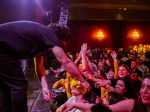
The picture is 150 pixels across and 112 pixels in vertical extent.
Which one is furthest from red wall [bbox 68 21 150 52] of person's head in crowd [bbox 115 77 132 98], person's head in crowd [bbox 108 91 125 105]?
person's head in crowd [bbox 108 91 125 105]

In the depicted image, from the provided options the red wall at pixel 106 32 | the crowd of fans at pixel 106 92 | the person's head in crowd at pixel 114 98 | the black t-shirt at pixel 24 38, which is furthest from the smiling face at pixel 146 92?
the red wall at pixel 106 32

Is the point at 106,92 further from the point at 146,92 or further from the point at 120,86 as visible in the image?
the point at 146,92

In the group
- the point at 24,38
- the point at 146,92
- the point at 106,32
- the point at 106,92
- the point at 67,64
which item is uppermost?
the point at 106,32

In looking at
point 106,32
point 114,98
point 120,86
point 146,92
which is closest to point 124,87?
point 120,86

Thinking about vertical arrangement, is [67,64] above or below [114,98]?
above

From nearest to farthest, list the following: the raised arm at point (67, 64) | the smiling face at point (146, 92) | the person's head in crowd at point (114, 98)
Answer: the raised arm at point (67, 64) → the smiling face at point (146, 92) → the person's head in crowd at point (114, 98)

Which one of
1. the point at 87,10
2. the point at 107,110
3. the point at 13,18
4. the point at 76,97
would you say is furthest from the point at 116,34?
the point at 107,110

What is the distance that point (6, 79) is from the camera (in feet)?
11.5

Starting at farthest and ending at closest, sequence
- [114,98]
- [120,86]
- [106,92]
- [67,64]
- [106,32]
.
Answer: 1. [106,32]
2. [120,86]
3. [106,92]
4. [114,98]
5. [67,64]

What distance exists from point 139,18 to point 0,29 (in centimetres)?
2105

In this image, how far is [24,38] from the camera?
3.48m

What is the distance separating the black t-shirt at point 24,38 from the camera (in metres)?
3.45

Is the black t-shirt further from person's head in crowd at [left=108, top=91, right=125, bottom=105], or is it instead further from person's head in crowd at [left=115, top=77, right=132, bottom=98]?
person's head in crowd at [left=115, top=77, right=132, bottom=98]

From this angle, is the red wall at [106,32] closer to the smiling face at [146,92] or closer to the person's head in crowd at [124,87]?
the person's head in crowd at [124,87]
